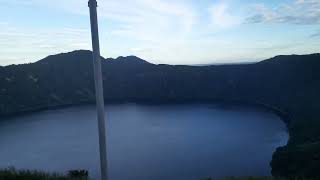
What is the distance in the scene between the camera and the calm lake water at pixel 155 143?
9014 cm

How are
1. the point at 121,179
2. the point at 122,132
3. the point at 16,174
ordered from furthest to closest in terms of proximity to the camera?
the point at 122,132
the point at 121,179
the point at 16,174

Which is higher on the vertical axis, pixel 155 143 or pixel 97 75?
pixel 97 75

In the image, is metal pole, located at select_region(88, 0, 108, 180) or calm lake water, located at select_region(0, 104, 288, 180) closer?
metal pole, located at select_region(88, 0, 108, 180)

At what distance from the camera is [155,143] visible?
397ft

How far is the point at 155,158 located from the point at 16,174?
80.8 m

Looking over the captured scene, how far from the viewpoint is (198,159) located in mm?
98938

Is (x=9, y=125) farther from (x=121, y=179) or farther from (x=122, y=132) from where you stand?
(x=121, y=179)

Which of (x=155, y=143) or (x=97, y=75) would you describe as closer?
(x=97, y=75)

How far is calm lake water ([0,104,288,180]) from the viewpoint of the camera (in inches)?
3549

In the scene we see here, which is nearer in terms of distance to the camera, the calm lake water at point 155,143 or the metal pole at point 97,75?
the metal pole at point 97,75

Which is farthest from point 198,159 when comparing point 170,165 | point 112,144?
point 112,144

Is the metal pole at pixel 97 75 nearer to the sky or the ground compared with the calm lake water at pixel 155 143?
nearer to the sky

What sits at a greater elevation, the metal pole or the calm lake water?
the metal pole

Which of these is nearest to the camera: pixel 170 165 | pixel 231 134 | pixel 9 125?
pixel 170 165
